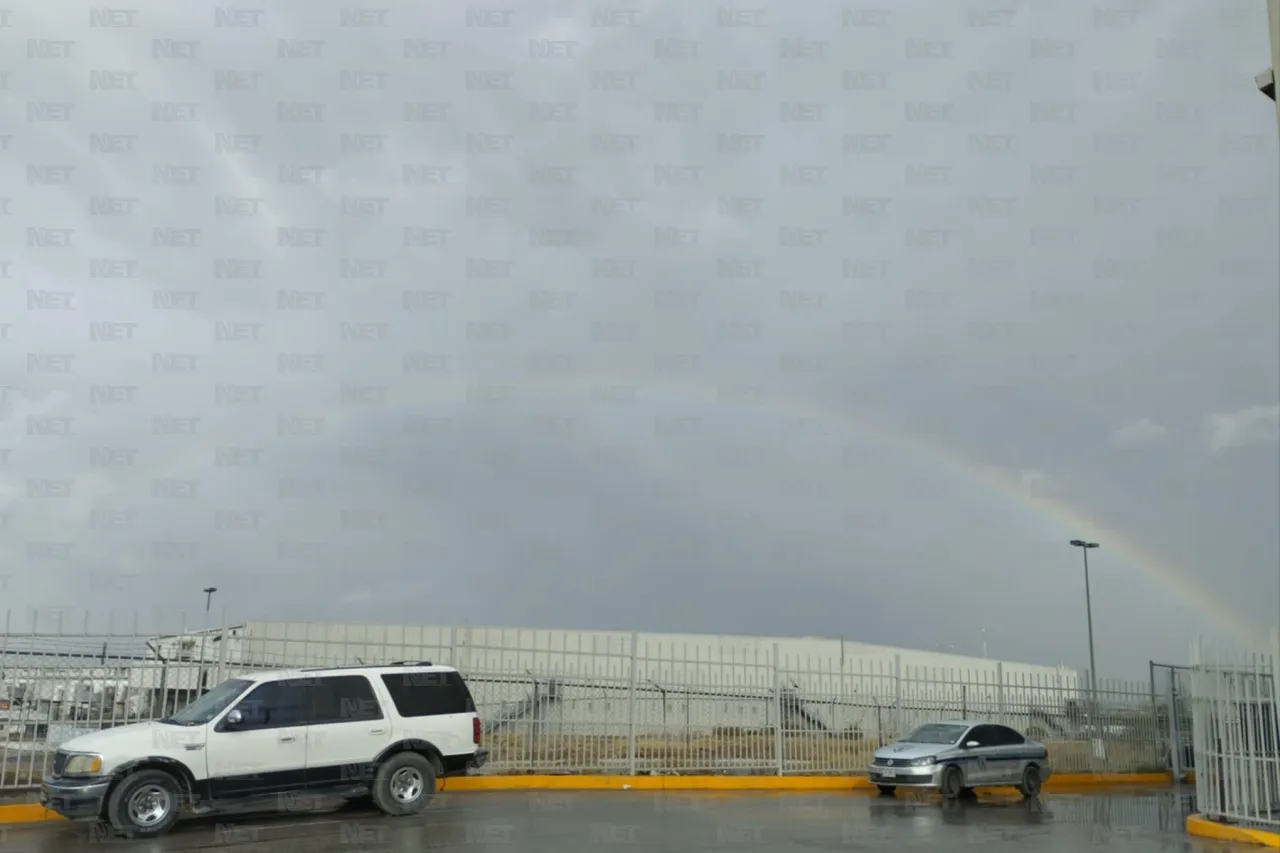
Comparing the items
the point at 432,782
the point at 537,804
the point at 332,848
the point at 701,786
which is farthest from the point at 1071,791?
the point at 332,848

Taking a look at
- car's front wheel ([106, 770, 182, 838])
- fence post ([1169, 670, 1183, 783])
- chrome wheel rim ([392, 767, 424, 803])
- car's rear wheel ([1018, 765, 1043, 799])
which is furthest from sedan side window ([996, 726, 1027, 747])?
car's front wheel ([106, 770, 182, 838])

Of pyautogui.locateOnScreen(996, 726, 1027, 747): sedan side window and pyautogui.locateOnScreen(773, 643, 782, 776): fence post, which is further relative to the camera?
pyautogui.locateOnScreen(773, 643, 782, 776): fence post

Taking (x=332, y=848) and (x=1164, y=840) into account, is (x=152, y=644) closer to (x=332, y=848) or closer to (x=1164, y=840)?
(x=332, y=848)

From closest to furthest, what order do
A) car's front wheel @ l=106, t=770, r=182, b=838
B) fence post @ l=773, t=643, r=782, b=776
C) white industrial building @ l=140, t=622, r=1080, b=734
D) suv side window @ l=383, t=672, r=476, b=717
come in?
car's front wheel @ l=106, t=770, r=182, b=838 → suv side window @ l=383, t=672, r=476, b=717 → white industrial building @ l=140, t=622, r=1080, b=734 → fence post @ l=773, t=643, r=782, b=776

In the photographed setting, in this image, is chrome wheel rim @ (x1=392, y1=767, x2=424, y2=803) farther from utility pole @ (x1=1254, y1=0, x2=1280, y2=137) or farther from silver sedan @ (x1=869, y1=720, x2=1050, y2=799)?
utility pole @ (x1=1254, y1=0, x2=1280, y2=137)

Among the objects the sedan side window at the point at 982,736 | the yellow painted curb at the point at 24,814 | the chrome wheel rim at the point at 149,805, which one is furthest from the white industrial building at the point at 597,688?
the chrome wheel rim at the point at 149,805

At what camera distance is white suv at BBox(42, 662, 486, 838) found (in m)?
13.4

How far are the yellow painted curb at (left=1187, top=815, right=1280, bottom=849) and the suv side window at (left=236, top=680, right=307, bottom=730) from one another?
1256 cm

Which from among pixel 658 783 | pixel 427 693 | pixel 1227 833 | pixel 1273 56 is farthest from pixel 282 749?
pixel 1273 56

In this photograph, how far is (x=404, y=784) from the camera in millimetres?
15367

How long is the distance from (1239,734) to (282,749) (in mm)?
12710

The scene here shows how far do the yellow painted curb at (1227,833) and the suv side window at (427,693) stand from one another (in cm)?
1050

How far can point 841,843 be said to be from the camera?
13703 millimetres

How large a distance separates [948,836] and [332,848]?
8.12m
